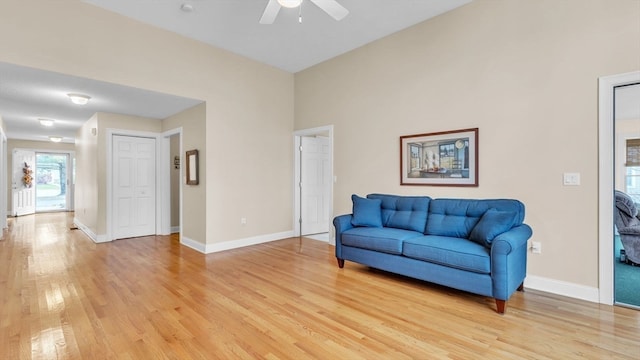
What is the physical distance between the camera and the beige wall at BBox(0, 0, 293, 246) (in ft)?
10.9

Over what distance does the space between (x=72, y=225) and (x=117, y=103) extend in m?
4.54

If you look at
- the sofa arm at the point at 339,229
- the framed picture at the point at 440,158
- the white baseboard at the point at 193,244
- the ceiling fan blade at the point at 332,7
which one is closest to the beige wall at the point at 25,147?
the white baseboard at the point at 193,244

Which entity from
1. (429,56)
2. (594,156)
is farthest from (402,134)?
(594,156)

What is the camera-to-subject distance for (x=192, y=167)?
5.07 meters

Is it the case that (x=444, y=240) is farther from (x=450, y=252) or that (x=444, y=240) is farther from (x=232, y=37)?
(x=232, y=37)

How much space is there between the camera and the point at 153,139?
6.22m

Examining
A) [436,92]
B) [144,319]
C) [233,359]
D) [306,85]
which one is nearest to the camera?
[233,359]

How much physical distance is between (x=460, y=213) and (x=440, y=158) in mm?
813

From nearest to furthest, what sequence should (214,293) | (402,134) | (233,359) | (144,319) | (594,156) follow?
(233,359) < (144,319) < (594,156) < (214,293) < (402,134)

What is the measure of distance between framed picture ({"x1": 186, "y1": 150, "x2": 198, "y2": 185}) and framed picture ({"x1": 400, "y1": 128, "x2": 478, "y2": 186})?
3285 millimetres

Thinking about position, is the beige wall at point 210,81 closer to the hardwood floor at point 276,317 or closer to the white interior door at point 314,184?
the white interior door at point 314,184

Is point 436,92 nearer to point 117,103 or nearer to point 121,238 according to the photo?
point 117,103

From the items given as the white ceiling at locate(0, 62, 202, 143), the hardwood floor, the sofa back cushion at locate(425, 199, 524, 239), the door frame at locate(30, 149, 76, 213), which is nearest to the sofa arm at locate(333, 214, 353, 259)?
the hardwood floor

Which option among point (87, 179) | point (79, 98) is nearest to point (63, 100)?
point (79, 98)
